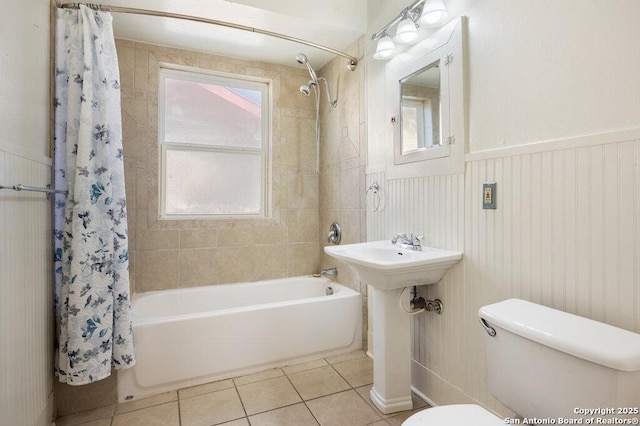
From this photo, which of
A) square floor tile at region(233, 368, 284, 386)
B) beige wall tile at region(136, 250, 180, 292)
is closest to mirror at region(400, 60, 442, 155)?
square floor tile at region(233, 368, 284, 386)

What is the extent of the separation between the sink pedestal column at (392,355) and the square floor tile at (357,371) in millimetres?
270

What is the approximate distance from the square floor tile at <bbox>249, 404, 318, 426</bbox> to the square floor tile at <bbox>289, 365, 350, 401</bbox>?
0.12m

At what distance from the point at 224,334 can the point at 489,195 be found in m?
1.71

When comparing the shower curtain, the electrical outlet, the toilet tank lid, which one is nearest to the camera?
the toilet tank lid

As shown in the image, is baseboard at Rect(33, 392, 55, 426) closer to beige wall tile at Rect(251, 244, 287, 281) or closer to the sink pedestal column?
beige wall tile at Rect(251, 244, 287, 281)

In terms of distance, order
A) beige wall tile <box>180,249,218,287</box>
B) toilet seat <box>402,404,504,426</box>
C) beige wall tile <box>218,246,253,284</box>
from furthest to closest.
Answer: beige wall tile <box>218,246,253,284</box>, beige wall tile <box>180,249,218,287</box>, toilet seat <box>402,404,504,426</box>

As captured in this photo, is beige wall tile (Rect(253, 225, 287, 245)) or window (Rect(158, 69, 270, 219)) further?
beige wall tile (Rect(253, 225, 287, 245))

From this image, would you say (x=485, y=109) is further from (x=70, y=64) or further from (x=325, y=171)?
(x=70, y=64)

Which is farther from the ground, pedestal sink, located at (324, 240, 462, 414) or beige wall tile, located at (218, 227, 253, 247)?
beige wall tile, located at (218, 227, 253, 247)

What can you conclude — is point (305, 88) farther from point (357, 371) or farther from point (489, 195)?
point (357, 371)

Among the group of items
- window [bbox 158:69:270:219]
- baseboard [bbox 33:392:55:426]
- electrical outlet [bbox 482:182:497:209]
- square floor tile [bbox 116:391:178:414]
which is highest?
window [bbox 158:69:270:219]

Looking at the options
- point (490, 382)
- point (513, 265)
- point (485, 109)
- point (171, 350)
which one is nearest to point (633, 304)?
point (513, 265)

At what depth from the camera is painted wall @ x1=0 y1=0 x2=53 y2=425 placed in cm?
118

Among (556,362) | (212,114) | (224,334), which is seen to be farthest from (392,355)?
→ (212,114)
